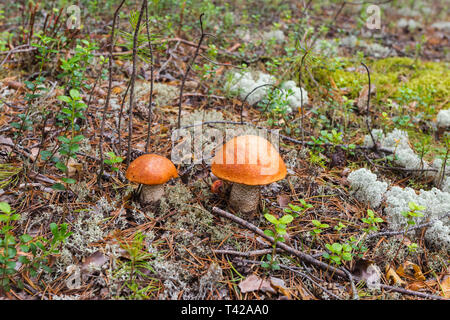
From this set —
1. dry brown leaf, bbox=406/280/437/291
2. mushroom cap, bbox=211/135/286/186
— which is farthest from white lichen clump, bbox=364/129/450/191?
mushroom cap, bbox=211/135/286/186

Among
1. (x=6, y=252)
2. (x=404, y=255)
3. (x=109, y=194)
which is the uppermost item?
(x=6, y=252)

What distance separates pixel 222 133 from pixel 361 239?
2.01m

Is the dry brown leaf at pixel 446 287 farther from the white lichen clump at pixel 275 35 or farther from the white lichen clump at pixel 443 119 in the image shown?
the white lichen clump at pixel 275 35

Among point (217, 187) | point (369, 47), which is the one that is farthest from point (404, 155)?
point (369, 47)

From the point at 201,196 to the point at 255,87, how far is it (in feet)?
7.93

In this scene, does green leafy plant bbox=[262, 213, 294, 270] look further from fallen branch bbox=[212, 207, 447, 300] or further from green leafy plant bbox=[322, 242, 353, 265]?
green leafy plant bbox=[322, 242, 353, 265]

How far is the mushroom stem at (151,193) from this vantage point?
2.78m

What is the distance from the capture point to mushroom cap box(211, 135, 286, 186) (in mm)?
2557

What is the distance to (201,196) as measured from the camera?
3053 millimetres

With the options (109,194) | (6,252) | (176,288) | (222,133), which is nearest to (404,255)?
(176,288)

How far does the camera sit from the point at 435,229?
2758mm

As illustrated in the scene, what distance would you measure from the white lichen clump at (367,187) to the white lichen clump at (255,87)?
1595 mm

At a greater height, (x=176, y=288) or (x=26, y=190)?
(x=26, y=190)
